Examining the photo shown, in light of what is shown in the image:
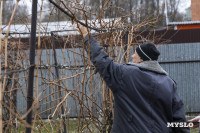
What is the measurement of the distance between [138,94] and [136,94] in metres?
0.02

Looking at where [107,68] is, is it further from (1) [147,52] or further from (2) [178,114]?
(2) [178,114]

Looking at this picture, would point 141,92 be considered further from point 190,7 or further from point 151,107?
point 190,7

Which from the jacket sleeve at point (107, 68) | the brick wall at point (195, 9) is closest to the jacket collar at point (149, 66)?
the jacket sleeve at point (107, 68)

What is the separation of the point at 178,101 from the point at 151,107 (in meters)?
0.30

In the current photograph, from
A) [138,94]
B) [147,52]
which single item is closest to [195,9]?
[147,52]

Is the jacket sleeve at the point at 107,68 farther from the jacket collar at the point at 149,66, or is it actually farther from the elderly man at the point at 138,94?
the jacket collar at the point at 149,66

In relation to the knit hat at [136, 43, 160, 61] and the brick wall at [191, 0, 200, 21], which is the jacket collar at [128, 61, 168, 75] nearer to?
the knit hat at [136, 43, 160, 61]

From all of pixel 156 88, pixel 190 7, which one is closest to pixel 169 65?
pixel 156 88

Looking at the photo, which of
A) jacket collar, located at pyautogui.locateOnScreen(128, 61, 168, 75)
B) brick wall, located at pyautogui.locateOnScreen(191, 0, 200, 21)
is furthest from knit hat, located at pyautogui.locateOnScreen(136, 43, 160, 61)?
brick wall, located at pyautogui.locateOnScreen(191, 0, 200, 21)

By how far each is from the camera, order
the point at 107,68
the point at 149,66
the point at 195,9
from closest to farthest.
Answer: the point at 107,68
the point at 149,66
the point at 195,9

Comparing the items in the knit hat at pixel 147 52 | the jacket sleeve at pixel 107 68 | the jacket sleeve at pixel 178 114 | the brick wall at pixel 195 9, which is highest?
the brick wall at pixel 195 9

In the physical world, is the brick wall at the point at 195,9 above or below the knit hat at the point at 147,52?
above

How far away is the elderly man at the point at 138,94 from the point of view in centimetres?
203

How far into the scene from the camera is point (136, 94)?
2.06 metres
